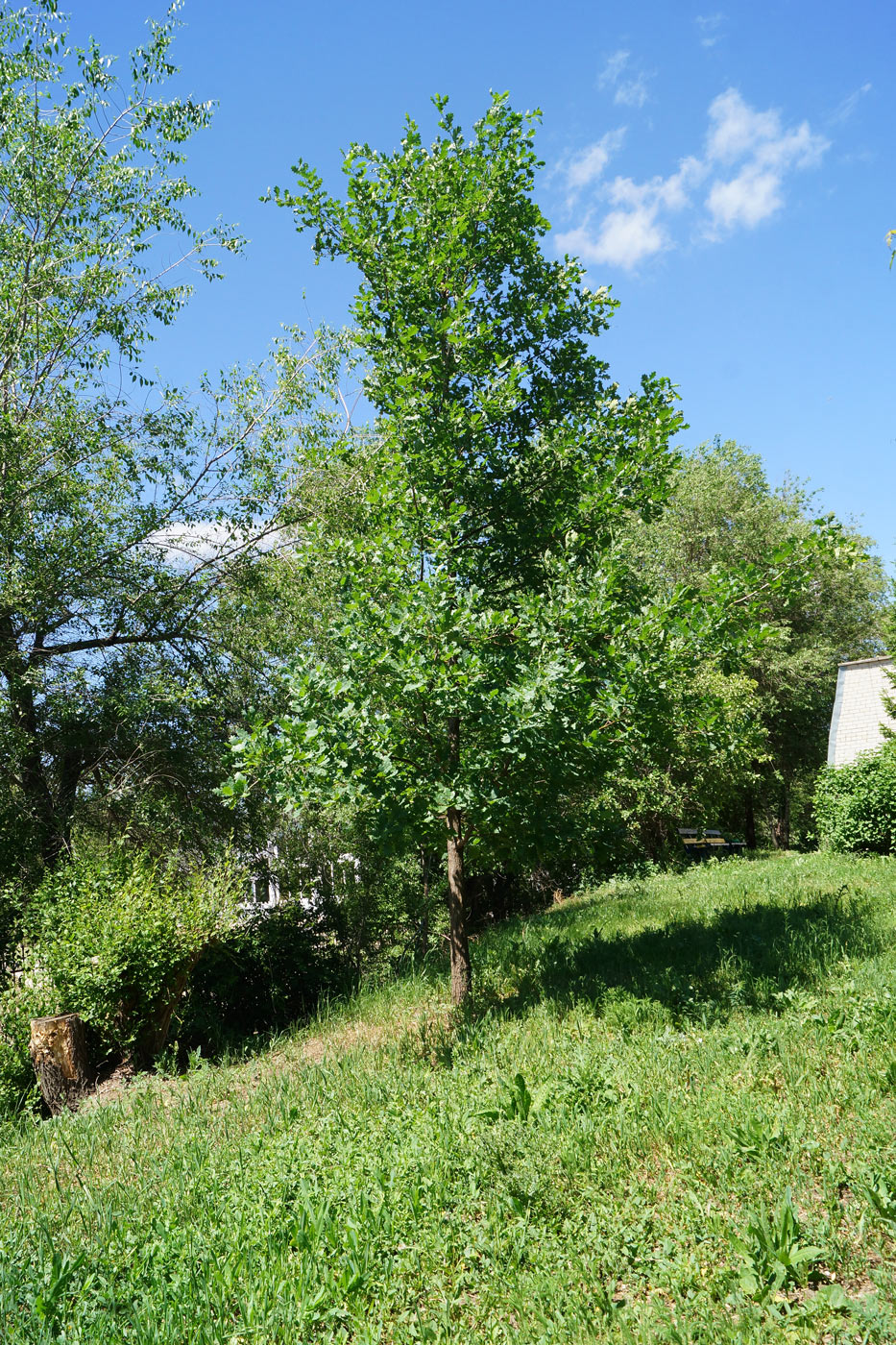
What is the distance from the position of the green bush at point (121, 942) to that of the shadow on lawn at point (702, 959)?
3.55m

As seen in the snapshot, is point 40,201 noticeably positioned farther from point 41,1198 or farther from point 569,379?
point 41,1198

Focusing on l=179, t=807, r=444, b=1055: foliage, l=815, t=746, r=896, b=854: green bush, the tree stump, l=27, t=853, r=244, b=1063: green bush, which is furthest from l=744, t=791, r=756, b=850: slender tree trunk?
the tree stump

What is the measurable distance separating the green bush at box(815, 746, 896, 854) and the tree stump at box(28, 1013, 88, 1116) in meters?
15.1

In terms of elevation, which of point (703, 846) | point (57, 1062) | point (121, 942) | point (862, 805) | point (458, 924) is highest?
point (862, 805)

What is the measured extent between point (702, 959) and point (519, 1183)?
418 centimetres

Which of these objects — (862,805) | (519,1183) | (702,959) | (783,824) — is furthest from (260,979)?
(783,824)

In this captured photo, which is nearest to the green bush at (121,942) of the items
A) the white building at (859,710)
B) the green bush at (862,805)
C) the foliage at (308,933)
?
the foliage at (308,933)

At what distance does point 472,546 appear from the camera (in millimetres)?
7543

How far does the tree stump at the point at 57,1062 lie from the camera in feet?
26.7

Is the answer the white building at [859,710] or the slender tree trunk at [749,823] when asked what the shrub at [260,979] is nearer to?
the white building at [859,710]

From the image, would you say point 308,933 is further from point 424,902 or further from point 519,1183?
point 519,1183

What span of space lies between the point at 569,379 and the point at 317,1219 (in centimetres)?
713

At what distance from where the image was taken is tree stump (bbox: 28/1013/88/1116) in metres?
8.15

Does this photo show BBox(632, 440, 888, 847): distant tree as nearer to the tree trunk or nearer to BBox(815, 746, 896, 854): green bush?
BBox(815, 746, 896, 854): green bush
